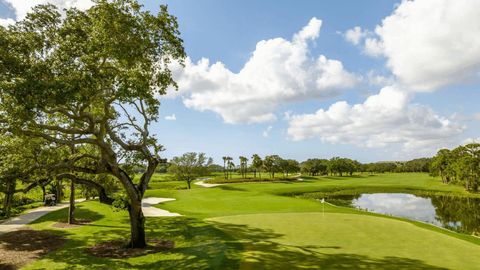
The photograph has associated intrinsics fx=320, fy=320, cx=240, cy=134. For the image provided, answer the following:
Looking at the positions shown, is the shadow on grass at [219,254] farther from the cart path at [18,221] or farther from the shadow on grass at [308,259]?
the cart path at [18,221]

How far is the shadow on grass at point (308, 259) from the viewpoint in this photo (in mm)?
13406

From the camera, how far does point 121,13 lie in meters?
16.1

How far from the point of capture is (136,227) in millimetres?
19344

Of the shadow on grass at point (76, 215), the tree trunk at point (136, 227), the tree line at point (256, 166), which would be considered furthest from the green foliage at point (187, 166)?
the tree trunk at point (136, 227)

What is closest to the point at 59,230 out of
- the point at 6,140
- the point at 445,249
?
the point at 6,140

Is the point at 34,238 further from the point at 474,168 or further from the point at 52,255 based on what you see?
the point at 474,168

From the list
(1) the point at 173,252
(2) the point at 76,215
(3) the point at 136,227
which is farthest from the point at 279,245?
(2) the point at 76,215

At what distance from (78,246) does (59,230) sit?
6.16 metres

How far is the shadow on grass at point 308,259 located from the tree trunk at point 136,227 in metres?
6.22

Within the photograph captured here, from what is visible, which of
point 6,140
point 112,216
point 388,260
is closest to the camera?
point 388,260

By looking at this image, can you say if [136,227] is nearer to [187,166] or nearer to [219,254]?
[219,254]

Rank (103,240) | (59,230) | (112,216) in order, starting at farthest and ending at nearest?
(112,216)
(59,230)
(103,240)

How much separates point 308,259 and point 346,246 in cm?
344

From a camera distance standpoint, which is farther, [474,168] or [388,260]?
[474,168]
